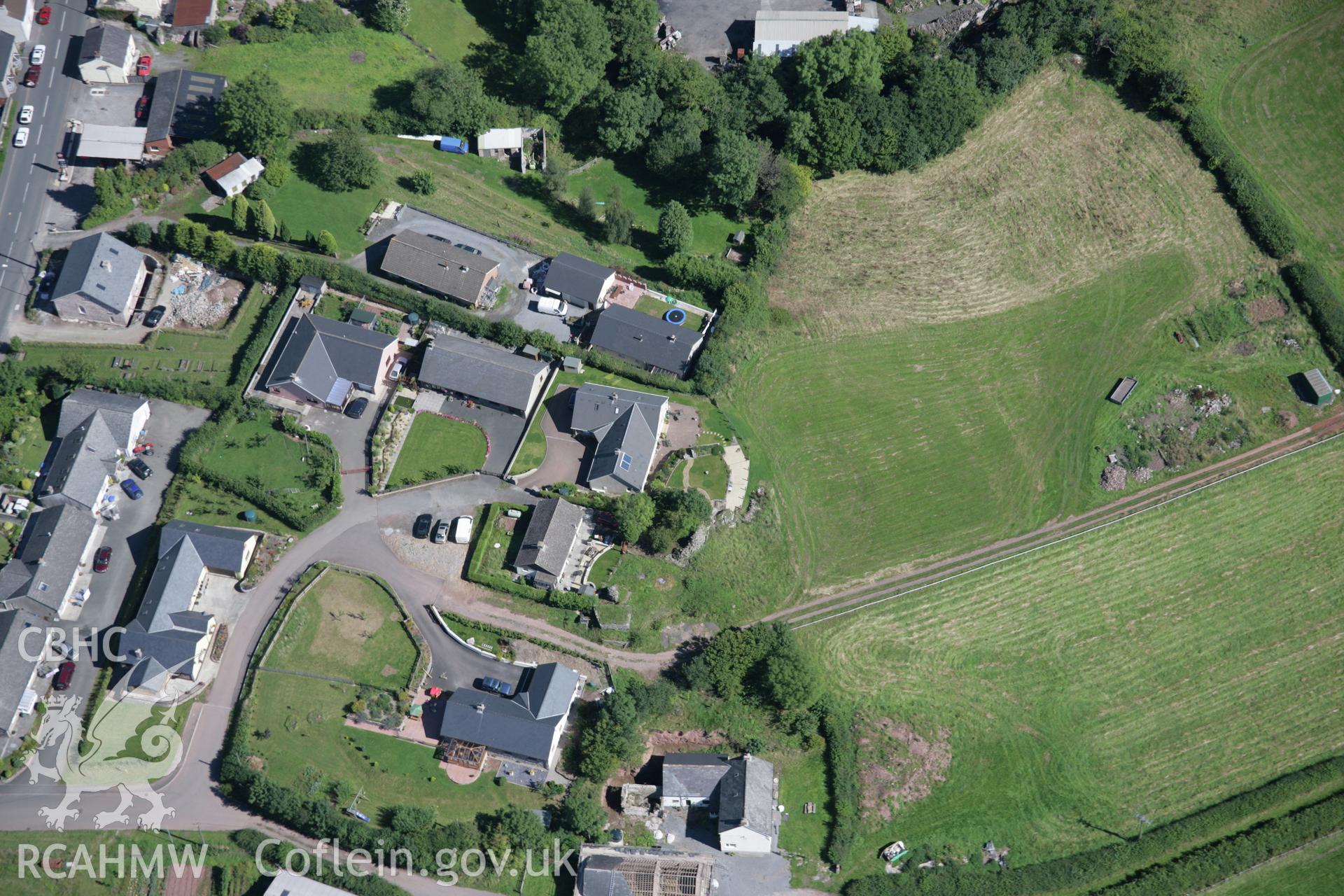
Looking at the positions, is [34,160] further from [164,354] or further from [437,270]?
[437,270]

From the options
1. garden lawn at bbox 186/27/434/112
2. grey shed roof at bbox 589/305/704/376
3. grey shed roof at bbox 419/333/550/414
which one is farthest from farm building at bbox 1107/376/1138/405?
garden lawn at bbox 186/27/434/112

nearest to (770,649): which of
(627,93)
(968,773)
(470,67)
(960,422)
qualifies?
(968,773)

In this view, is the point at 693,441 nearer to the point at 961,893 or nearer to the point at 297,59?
the point at 961,893

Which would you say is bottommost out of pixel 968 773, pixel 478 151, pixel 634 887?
pixel 634 887

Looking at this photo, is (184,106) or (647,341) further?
(184,106)

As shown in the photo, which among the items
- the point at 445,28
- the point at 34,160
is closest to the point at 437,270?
the point at 445,28

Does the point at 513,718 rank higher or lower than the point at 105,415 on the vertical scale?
lower

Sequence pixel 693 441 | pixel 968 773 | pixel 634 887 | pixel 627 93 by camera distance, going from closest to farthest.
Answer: pixel 634 887 < pixel 968 773 < pixel 693 441 < pixel 627 93
